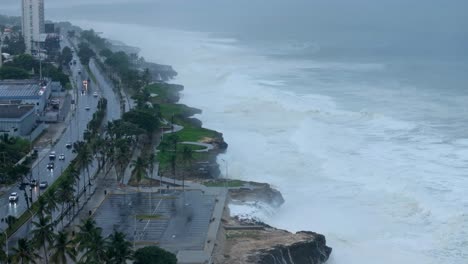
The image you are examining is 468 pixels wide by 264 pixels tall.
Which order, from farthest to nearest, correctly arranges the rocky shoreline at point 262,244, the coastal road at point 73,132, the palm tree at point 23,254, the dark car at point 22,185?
the dark car at point 22,185 → the coastal road at point 73,132 → the rocky shoreline at point 262,244 → the palm tree at point 23,254

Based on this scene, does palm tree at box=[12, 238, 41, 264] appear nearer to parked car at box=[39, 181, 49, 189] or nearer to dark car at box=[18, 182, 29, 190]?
dark car at box=[18, 182, 29, 190]

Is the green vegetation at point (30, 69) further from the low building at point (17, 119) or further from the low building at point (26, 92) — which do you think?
the low building at point (17, 119)

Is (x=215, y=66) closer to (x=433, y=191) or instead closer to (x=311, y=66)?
(x=311, y=66)

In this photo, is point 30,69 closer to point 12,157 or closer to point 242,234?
point 12,157

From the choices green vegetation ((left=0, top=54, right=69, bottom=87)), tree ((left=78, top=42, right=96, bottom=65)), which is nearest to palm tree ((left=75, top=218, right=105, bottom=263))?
green vegetation ((left=0, top=54, right=69, bottom=87))

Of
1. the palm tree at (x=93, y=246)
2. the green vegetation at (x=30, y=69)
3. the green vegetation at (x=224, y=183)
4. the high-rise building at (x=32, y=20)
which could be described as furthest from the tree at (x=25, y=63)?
the palm tree at (x=93, y=246)

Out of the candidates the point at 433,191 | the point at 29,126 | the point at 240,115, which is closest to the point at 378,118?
the point at 240,115
